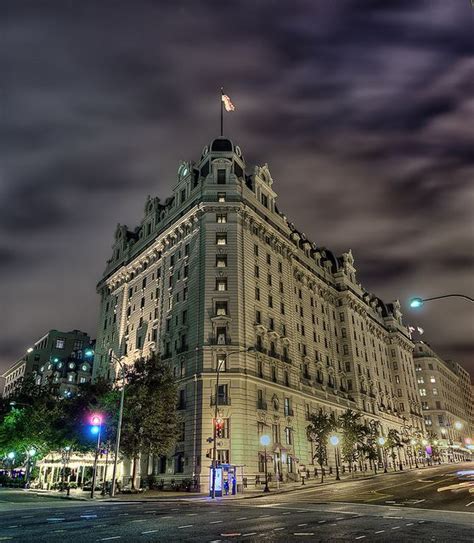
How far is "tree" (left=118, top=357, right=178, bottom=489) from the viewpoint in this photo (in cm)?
4384

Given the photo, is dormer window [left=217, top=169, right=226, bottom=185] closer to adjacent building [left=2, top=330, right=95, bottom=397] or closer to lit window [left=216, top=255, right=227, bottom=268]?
lit window [left=216, top=255, right=227, bottom=268]

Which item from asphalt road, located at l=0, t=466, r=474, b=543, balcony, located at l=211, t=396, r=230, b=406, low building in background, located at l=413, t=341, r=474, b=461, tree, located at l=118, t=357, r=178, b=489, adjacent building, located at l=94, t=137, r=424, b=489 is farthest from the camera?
low building in background, located at l=413, t=341, r=474, b=461

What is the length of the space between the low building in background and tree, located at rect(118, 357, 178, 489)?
4396 inches

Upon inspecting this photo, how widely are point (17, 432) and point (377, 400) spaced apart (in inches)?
2495

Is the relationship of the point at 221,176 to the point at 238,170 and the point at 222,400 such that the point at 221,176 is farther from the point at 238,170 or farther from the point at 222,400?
the point at 222,400

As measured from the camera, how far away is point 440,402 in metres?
146

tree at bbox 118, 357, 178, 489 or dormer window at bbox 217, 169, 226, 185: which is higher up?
dormer window at bbox 217, 169, 226, 185

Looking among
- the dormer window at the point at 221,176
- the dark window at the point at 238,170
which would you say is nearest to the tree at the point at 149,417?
the dormer window at the point at 221,176

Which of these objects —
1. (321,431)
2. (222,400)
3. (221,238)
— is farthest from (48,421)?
(321,431)

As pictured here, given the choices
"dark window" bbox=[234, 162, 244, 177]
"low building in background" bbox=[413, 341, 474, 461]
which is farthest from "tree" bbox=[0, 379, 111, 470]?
"low building in background" bbox=[413, 341, 474, 461]

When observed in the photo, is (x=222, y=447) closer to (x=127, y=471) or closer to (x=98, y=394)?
(x=98, y=394)

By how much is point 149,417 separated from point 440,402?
422 feet

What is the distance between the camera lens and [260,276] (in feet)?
196

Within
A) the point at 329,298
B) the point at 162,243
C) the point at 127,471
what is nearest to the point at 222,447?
the point at 127,471
